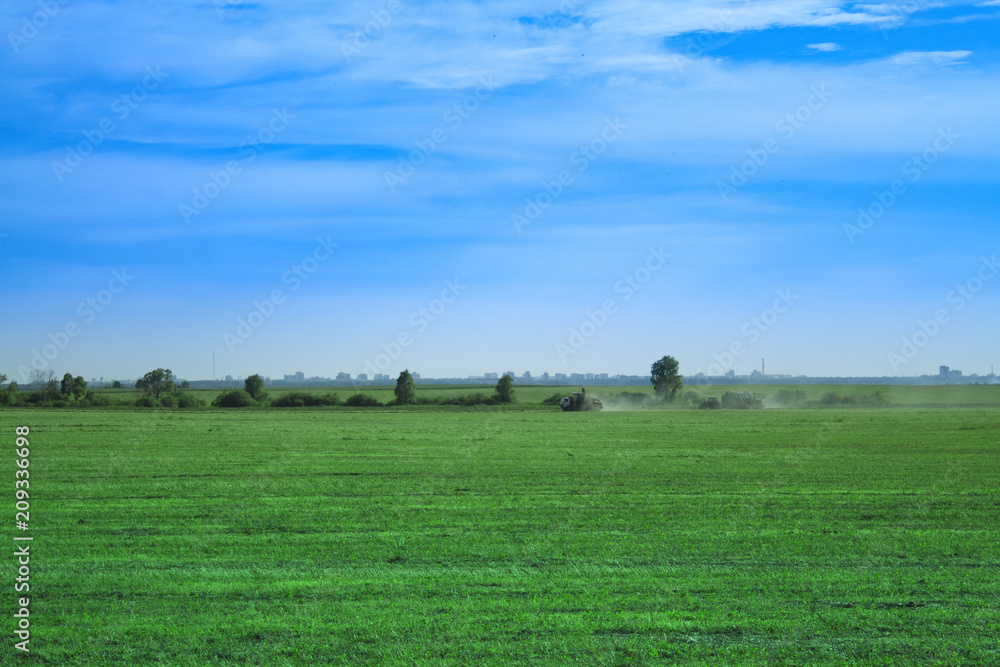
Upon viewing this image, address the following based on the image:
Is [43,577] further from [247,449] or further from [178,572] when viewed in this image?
[247,449]

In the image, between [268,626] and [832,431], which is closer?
[268,626]

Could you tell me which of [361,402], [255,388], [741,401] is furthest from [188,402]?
[741,401]

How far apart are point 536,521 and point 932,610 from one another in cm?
652

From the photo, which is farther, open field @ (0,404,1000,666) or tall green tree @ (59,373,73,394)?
tall green tree @ (59,373,73,394)

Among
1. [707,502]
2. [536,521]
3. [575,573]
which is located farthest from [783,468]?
[575,573]

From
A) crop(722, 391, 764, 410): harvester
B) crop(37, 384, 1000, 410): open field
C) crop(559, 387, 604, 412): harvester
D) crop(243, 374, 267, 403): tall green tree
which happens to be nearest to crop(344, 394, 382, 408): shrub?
crop(37, 384, 1000, 410): open field

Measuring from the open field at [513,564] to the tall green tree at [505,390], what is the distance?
66.0 meters

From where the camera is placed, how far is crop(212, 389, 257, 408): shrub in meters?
77.3

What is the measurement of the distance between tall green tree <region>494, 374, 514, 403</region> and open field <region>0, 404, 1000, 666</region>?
66.0 meters

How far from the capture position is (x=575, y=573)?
9.62m

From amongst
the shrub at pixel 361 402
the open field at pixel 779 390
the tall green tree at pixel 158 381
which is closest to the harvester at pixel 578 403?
the open field at pixel 779 390

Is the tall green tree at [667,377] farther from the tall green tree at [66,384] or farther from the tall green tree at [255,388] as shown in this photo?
the tall green tree at [66,384]

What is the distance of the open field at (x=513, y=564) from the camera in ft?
23.3

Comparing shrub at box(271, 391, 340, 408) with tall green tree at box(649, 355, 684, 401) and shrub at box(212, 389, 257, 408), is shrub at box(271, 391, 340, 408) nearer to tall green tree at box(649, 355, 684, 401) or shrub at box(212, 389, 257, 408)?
shrub at box(212, 389, 257, 408)
